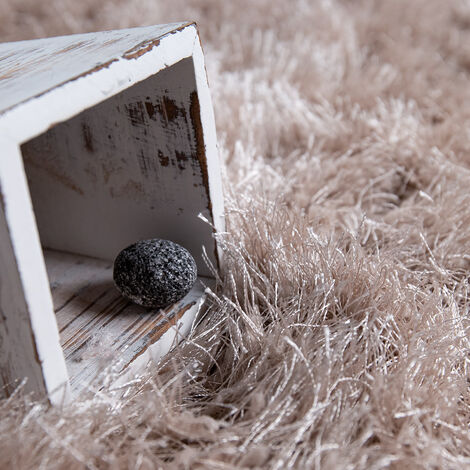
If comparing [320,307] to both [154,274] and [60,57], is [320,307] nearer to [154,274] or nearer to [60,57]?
[154,274]

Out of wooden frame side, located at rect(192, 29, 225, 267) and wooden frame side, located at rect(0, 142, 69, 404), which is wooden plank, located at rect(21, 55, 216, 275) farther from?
wooden frame side, located at rect(0, 142, 69, 404)

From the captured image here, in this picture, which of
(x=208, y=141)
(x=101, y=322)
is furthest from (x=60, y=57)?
(x=101, y=322)

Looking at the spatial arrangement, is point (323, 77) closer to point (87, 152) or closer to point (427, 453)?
point (87, 152)

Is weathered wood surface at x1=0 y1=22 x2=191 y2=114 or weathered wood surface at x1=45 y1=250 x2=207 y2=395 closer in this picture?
weathered wood surface at x1=0 y1=22 x2=191 y2=114

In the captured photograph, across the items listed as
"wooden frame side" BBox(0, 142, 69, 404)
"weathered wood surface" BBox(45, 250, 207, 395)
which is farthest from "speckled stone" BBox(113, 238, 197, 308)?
"wooden frame side" BBox(0, 142, 69, 404)

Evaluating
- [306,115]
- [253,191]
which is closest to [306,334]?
[253,191]

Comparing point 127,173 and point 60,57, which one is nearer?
point 60,57

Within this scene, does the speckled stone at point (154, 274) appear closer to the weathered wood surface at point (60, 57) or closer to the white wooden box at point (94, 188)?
the white wooden box at point (94, 188)
